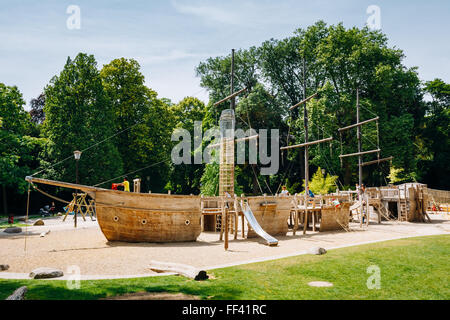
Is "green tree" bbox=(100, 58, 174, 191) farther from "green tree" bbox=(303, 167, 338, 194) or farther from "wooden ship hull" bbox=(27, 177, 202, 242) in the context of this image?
"wooden ship hull" bbox=(27, 177, 202, 242)

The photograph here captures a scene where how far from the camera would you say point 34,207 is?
35875 millimetres

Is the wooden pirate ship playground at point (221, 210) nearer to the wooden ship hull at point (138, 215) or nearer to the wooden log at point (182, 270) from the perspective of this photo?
the wooden ship hull at point (138, 215)

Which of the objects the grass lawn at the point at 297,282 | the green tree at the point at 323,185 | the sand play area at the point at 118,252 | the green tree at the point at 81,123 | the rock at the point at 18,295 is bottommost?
the sand play area at the point at 118,252

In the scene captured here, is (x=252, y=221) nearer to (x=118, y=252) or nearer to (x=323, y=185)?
(x=118, y=252)

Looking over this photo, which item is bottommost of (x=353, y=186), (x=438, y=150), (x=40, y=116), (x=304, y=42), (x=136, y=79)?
(x=353, y=186)

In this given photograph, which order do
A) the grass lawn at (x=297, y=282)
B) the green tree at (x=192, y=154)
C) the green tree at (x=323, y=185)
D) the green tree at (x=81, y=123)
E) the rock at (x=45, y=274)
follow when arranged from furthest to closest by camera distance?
the green tree at (x=192, y=154) → the green tree at (x=323, y=185) → the green tree at (x=81, y=123) → the rock at (x=45, y=274) → the grass lawn at (x=297, y=282)

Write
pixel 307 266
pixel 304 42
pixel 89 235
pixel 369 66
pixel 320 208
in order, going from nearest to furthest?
pixel 307 266 < pixel 89 235 < pixel 320 208 < pixel 369 66 < pixel 304 42

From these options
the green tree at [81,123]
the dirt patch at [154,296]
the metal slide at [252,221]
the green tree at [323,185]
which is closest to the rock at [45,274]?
the dirt patch at [154,296]

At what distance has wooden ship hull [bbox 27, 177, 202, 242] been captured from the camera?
15.6m

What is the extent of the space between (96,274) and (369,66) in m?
40.2

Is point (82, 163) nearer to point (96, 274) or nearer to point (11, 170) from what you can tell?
point (11, 170)

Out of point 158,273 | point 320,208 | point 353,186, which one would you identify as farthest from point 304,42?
point 158,273

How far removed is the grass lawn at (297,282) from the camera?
725 cm

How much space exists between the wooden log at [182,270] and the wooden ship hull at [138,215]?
5897 millimetres
